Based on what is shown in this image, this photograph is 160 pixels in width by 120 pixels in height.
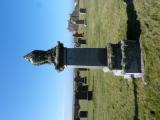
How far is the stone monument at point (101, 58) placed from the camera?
13.2 meters

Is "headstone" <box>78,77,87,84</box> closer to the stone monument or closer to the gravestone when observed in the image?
the gravestone

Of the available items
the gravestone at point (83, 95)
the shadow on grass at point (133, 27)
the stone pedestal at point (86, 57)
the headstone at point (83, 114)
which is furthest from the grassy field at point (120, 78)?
the stone pedestal at point (86, 57)

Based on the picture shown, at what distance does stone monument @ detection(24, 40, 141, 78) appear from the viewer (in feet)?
43.5

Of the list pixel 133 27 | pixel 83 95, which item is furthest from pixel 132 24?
pixel 83 95

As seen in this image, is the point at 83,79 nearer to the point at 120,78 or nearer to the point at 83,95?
the point at 83,95

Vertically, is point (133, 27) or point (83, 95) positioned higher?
point (133, 27)

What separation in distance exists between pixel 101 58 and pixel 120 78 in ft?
13.8

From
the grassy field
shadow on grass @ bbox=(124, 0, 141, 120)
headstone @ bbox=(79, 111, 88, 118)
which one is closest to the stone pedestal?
shadow on grass @ bbox=(124, 0, 141, 120)

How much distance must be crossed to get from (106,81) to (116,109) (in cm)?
350

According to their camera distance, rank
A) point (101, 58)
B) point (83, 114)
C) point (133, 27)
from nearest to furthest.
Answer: point (101, 58) → point (133, 27) → point (83, 114)

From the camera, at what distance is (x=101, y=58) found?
45.0 ft

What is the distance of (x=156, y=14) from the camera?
13.3m

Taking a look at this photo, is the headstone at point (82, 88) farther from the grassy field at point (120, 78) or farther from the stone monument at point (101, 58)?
the stone monument at point (101, 58)

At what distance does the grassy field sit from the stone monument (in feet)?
1.98
